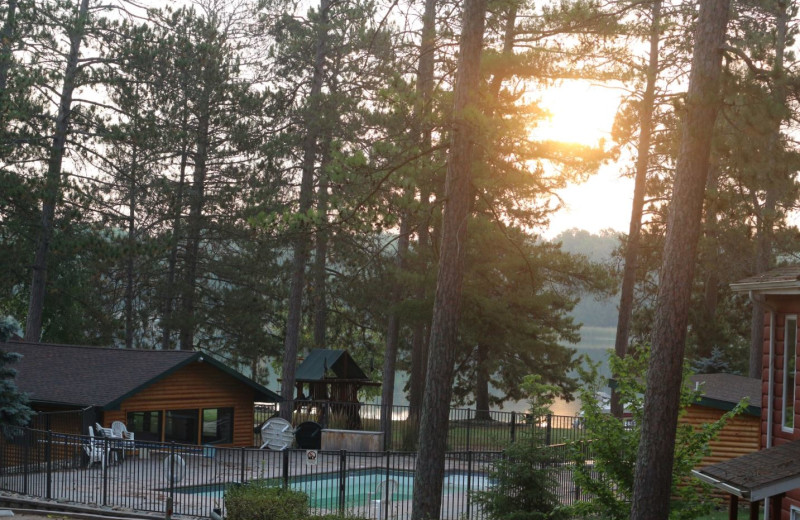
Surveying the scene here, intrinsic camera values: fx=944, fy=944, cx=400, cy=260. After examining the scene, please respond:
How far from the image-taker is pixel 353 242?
38.7 metres

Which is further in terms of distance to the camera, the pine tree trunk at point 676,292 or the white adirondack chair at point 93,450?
the white adirondack chair at point 93,450

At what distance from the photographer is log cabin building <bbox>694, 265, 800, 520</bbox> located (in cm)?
1246

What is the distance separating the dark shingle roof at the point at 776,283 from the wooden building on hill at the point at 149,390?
18.0 meters

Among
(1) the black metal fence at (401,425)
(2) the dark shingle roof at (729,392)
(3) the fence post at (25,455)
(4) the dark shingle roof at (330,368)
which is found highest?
(2) the dark shingle roof at (729,392)

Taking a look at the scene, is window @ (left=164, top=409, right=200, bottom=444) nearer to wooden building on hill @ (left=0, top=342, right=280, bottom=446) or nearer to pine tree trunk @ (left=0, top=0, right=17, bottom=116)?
wooden building on hill @ (left=0, top=342, right=280, bottom=446)

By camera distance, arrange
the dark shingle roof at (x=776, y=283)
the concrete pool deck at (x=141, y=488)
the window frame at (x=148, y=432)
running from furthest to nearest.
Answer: the window frame at (x=148, y=432)
the concrete pool deck at (x=141, y=488)
the dark shingle roof at (x=776, y=283)

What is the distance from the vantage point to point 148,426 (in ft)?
94.9

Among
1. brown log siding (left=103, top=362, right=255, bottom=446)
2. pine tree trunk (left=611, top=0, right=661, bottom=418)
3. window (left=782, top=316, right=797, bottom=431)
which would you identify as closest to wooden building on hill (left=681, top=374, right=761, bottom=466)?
pine tree trunk (left=611, top=0, right=661, bottom=418)

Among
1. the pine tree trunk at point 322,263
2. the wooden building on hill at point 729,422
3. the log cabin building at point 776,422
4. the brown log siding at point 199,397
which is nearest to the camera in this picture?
the log cabin building at point 776,422

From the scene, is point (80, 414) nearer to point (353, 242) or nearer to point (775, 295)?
point (353, 242)

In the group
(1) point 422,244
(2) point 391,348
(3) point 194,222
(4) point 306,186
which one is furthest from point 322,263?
(1) point 422,244

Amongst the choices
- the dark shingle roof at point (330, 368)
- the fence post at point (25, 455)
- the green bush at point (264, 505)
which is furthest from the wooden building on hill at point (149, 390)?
the green bush at point (264, 505)

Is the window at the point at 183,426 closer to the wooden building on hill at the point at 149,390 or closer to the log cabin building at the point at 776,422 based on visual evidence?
the wooden building on hill at the point at 149,390

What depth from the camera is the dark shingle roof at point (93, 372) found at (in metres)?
27.3
